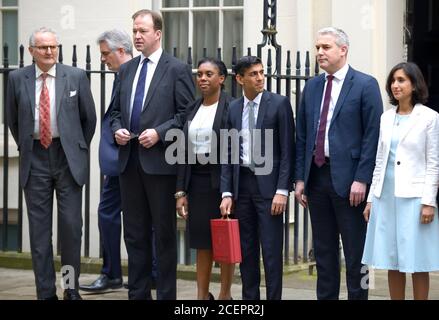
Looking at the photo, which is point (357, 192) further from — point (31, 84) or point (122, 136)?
point (31, 84)

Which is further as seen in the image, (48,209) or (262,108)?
(48,209)

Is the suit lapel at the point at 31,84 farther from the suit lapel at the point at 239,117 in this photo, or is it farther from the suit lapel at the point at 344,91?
the suit lapel at the point at 344,91

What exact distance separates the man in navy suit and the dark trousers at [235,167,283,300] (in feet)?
0.92

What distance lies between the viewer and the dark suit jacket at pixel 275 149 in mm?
8875

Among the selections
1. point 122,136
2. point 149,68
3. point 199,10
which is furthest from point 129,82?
point 199,10

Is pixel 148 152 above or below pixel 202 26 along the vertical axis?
below

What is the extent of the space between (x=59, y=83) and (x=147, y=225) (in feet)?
4.37

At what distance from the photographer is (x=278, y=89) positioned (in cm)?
1086

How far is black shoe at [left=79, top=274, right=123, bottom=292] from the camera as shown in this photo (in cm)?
1036

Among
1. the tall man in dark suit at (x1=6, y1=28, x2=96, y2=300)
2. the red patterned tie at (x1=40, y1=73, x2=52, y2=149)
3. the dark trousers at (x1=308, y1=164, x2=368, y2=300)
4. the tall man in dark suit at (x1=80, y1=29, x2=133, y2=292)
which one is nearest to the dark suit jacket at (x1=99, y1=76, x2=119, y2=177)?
the tall man in dark suit at (x1=80, y1=29, x2=133, y2=292)

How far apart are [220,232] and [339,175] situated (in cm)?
97

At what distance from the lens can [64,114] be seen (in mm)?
9500

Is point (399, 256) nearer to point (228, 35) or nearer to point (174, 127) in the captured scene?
point (174, 127)

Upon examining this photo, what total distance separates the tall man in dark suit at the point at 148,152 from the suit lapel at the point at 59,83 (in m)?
0.47
